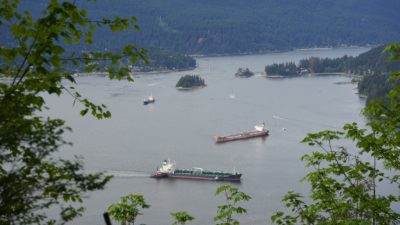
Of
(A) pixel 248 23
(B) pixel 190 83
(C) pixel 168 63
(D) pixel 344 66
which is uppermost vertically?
(A) pixel 248 23

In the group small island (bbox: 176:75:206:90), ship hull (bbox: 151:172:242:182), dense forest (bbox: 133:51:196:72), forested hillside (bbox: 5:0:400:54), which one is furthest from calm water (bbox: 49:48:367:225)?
forested hillside (bbox: 5:0:400:54)

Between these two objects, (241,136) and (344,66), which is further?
(344,66)

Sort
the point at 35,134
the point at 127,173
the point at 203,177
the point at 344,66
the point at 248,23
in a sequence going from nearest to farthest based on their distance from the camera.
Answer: the point at 35,134, the point at 127,173, the point at 203,177, the point at 344,66, the point at 248,23

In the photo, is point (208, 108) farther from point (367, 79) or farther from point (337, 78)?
point (337, 78)

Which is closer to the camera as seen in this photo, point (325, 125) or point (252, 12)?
point (325, 125)

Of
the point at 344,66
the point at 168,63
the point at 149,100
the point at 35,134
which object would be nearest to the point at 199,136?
the point at 149,100

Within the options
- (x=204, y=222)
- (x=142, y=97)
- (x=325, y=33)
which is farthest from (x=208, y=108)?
(x=325, y=33)

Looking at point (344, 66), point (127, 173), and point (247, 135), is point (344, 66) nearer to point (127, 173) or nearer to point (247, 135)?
point (247, 135)
